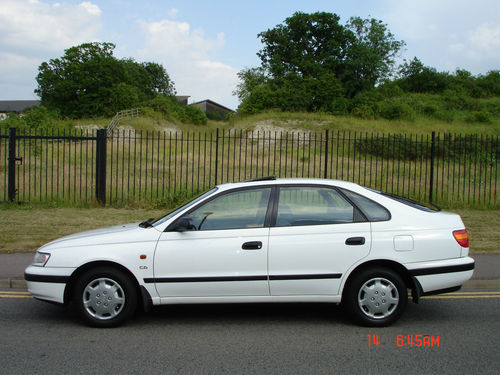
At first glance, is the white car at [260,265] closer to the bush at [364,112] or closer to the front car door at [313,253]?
the front car door at [313,253]

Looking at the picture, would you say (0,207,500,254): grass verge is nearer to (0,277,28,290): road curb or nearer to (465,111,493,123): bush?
(0,277,28,290): road curb

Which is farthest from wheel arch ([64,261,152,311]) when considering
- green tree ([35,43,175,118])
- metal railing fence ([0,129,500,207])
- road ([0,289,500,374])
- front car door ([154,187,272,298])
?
green tree ([35,43,175,118])

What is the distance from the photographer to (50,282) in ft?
15.6

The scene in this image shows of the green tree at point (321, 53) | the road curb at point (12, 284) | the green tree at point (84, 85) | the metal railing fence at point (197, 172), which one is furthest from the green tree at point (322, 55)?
the road curb at point (12, 284)

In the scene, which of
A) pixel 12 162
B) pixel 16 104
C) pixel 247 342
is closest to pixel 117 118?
pixel 12 162

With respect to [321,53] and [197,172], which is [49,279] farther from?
[321,53]

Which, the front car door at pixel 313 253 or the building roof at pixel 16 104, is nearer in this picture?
the front car door at pixel 313 253

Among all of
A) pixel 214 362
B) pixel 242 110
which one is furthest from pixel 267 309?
pixel 242 110

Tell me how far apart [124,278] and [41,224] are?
6.89 meters

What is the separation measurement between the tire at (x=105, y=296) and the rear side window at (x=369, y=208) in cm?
254

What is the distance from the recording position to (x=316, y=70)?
49.9 meters

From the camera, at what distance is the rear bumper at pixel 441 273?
Result: 476cm

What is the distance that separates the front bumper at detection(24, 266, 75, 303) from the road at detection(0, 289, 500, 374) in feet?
1.21
